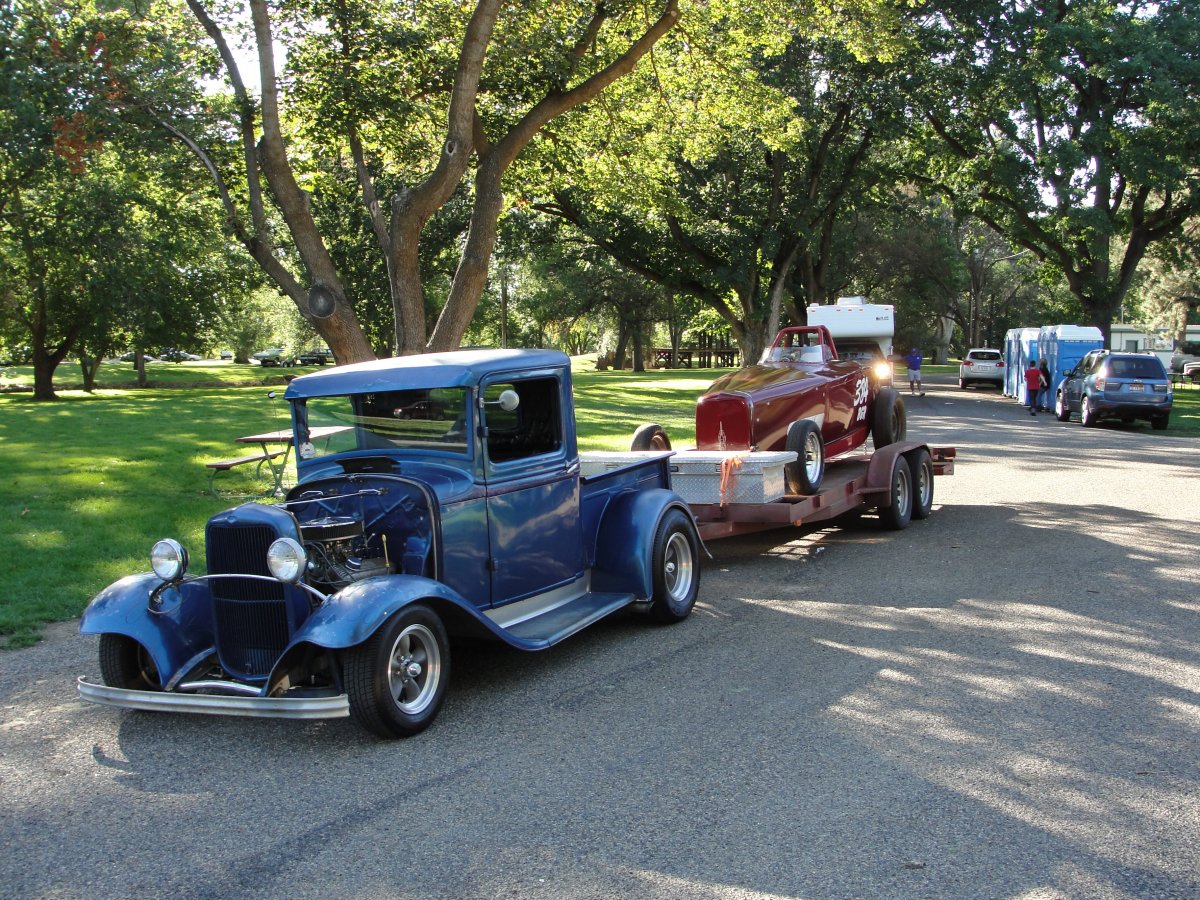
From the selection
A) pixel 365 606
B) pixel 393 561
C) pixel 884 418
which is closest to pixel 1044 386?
pixel 884 418

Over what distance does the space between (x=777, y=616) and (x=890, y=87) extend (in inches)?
1027

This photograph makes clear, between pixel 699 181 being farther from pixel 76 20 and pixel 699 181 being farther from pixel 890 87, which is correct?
pixel 76 20

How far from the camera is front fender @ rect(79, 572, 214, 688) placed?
5691 mm

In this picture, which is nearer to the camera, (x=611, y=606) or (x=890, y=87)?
(x=611, y=606)

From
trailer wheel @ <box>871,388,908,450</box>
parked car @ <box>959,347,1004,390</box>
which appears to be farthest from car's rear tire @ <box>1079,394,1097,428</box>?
parked car @ <box>959,347,1004,390</box>

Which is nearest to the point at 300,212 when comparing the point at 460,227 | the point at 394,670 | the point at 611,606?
the point at 611,606

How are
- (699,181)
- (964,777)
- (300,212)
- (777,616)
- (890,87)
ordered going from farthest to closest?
(699,181) → (890,87) → (300,212) → (777,616) → (964,777)

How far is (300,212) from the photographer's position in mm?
12961

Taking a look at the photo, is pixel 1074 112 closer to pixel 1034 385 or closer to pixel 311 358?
pixel 1034 385

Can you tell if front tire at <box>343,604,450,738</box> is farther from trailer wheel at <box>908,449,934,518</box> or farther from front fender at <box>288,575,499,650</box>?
trailer wheel at <box>908,449,934,518</box>

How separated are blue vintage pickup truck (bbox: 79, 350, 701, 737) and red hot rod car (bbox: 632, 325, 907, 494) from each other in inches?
118

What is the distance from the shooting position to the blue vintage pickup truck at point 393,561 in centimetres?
533

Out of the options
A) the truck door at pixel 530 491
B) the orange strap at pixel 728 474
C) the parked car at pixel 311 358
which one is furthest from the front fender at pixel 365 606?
the parked car at pixel 311 358

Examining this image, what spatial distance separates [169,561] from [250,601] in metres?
0.58
